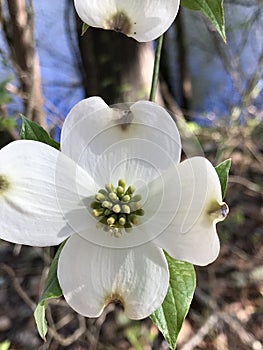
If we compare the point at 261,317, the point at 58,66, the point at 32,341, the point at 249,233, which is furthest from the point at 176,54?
the point at 32,341

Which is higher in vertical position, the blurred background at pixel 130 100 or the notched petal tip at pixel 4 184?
the notched petal tip at pixel 4 184

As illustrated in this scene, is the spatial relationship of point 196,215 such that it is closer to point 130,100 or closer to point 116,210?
point 116,210

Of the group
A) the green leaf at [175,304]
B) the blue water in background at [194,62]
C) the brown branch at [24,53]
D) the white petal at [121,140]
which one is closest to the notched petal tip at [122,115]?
the white petal at [121,140]

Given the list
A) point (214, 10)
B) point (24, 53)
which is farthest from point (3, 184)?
point (24, 53)

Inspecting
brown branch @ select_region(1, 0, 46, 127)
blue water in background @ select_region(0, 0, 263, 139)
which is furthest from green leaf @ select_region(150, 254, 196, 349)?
blue water in background @ select_region(0, 0, 263, 139)

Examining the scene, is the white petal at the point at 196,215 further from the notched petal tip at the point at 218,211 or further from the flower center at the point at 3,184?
the flower center at the point at 3,184

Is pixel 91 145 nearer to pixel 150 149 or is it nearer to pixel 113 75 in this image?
pixel 150 149
